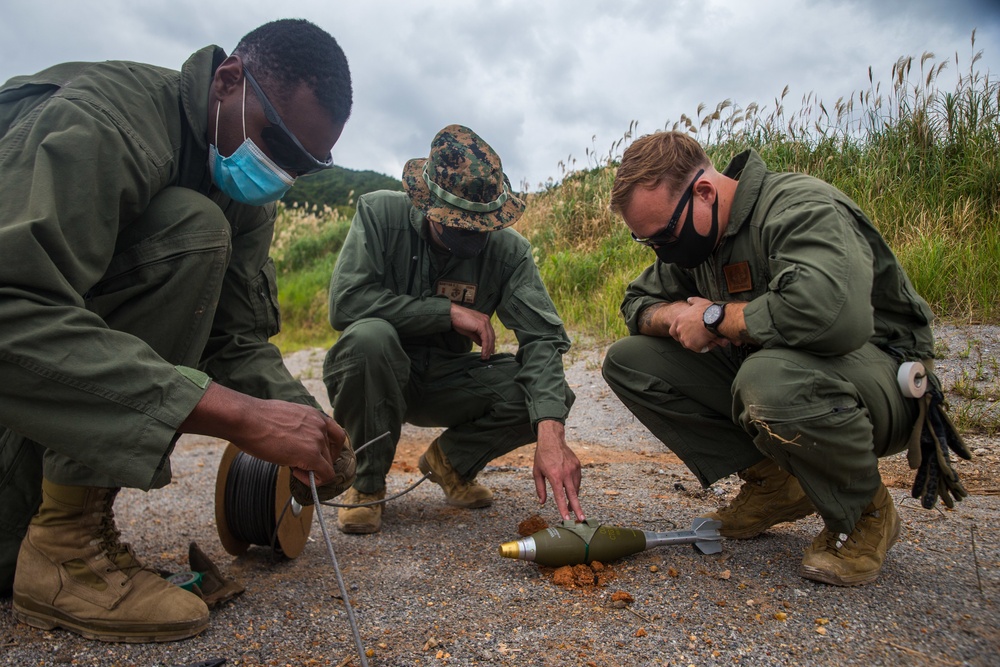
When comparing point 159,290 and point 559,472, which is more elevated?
point 159,290

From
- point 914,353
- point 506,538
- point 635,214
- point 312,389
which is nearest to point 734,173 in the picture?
point 635,214

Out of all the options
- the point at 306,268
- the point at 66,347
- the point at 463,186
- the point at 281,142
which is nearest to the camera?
the point at 66,347

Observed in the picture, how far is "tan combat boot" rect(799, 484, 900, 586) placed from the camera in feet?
7.65

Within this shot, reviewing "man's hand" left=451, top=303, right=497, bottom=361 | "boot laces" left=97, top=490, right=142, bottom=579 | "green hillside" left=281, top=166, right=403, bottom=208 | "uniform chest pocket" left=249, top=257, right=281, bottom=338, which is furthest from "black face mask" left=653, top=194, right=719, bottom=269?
"green hillside" left=281, top=166, right=403, bottom=208

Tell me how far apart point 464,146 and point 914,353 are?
2.00 m

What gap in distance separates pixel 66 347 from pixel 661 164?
1.98 m

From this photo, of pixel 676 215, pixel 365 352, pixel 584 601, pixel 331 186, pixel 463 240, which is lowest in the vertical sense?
pixel 584 601

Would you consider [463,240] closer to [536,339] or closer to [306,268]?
[536,339]

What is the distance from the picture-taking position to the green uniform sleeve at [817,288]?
223 centimetres

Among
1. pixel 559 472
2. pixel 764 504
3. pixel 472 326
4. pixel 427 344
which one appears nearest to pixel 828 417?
pixel 764 504

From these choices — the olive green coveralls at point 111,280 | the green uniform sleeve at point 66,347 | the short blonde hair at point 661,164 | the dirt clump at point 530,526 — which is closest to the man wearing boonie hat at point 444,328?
the dirt clump at point 530,526

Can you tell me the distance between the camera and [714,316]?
2.57m

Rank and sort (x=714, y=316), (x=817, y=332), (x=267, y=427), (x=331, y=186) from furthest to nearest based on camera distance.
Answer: (x=331, y=186) < (x=714, y=316) < (x=817, y=332) < (x=267, y=427)

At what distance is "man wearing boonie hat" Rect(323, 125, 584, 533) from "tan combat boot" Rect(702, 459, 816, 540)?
0.74 meters
